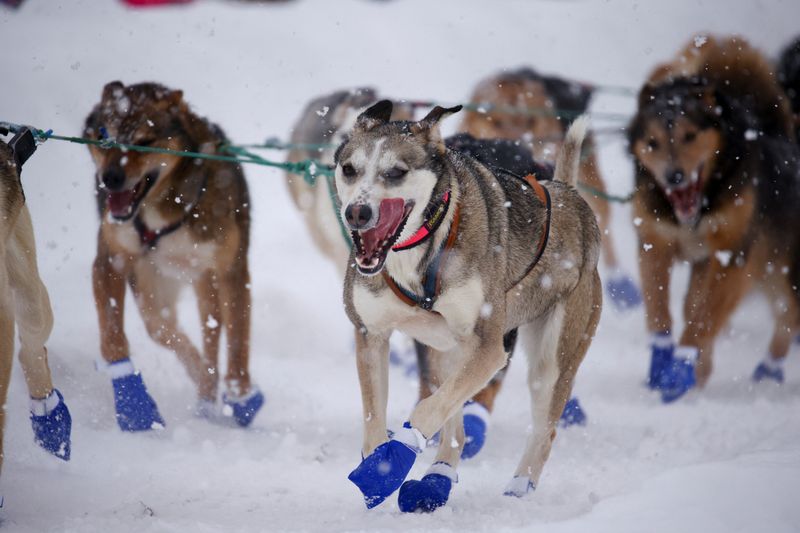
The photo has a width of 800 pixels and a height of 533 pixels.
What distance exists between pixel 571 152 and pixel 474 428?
1.22 meters

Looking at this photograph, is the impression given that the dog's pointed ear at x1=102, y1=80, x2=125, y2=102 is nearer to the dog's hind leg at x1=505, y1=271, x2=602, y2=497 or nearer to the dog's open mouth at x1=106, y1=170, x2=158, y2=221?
the dog's open mouth at x1=106, y1=170, x2=158, y2=221

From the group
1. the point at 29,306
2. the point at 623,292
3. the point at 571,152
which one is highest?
the point at 571,152

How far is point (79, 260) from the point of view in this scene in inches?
266

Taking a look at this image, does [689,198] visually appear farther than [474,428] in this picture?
Yes

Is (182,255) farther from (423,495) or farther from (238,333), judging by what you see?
(423,495)

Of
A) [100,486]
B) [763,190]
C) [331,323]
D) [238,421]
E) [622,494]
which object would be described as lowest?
[331,323]

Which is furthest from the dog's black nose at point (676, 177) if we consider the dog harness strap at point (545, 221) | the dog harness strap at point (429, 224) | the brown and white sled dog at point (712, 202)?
the dog harness strap at point (429, 224)

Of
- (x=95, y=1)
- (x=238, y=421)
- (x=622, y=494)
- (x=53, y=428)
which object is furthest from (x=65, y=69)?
(x=622, y=494)

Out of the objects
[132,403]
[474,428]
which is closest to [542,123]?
[474,428]

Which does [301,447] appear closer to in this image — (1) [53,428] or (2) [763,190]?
(1) [53,428]

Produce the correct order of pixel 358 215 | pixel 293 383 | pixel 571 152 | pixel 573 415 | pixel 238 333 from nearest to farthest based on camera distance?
pixel 358 215, pixel 571 152, pixel 573 415, pixel 238 333, pixel 293 383

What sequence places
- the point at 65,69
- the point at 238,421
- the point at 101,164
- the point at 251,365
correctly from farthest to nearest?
1. the point at 65,69
2. the point at 251,365
3. the point at 238,421
4. the point at 101,164

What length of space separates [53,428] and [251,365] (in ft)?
6.21

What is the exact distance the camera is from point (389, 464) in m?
2.86
